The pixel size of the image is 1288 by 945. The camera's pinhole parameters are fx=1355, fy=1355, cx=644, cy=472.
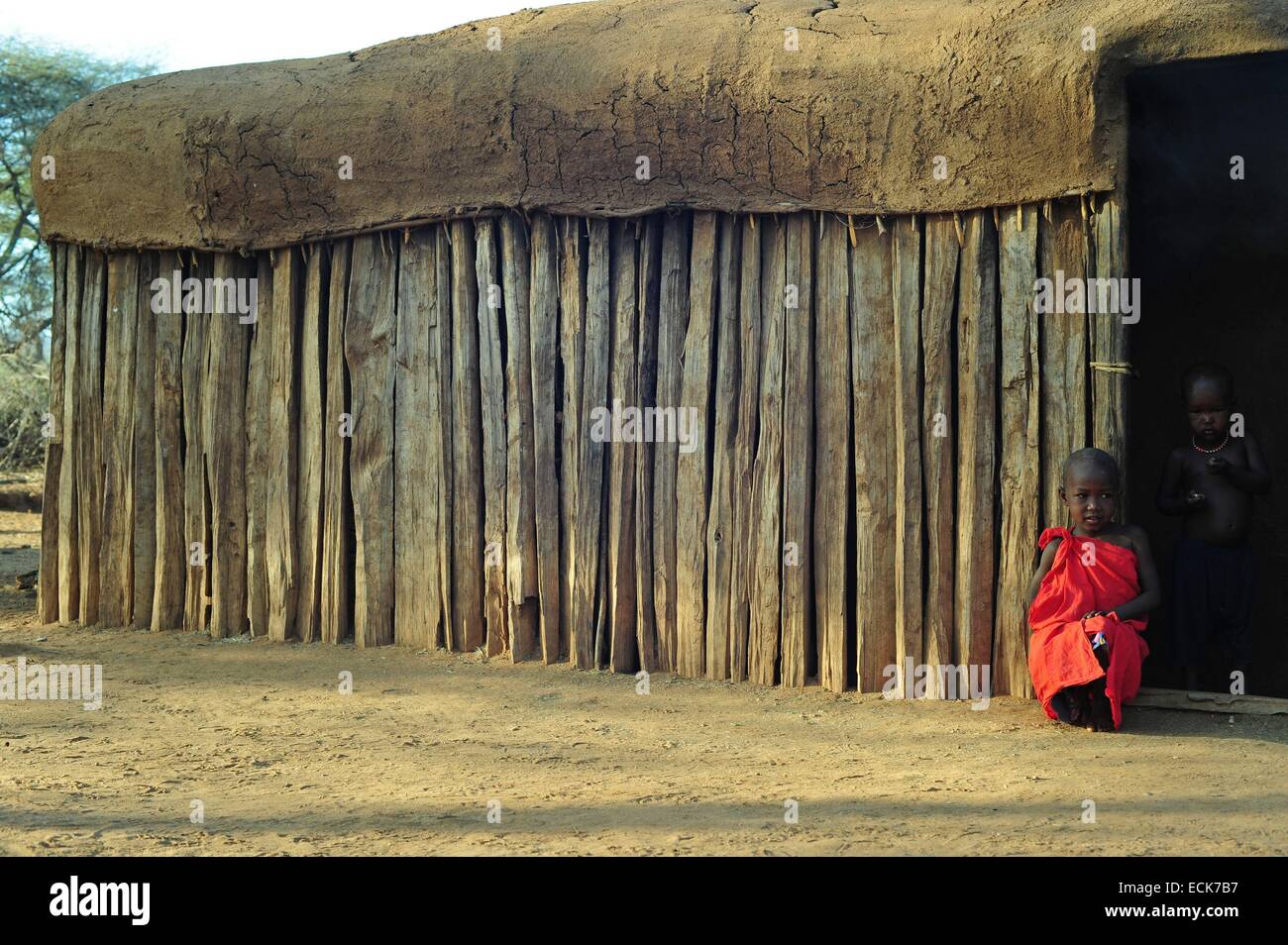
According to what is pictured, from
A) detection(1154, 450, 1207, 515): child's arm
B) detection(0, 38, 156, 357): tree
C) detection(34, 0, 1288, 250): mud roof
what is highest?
detection(0, 38, 156, 357): tree

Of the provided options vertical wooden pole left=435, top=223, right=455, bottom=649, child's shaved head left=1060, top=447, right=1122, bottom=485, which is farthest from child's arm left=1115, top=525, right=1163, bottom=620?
vertical wooden pole left=435, top=223, right=455, bottom=649

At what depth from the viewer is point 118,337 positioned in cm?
725

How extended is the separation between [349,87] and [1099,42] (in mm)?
3554

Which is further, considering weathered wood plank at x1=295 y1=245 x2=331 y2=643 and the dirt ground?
weathered wood plank at x1=295 y1=245 x2=331 y2=643

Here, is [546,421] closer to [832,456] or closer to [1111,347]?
[832,456]

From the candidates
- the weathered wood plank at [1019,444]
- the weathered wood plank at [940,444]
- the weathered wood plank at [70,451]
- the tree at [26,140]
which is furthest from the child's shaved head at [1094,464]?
the tree at [26,140]

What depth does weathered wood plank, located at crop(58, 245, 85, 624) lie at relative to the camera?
735 centimetres

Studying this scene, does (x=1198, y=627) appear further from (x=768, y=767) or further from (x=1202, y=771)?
(x=768, y=767)

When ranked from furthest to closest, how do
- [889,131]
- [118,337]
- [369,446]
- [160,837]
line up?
[118,337]
[369,446]
[889,131]
[160,837]

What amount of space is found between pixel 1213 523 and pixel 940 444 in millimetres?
1209

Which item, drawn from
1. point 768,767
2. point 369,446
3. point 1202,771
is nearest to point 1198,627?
point 1202,771

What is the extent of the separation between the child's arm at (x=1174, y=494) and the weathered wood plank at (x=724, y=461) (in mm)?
1841

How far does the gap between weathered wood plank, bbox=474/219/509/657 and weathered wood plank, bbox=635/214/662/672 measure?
68 centimetres

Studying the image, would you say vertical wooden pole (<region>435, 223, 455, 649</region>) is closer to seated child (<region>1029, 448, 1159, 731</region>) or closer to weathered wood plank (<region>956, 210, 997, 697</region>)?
weathered wood plank (<region>956, 210, 997, 697</region>)
